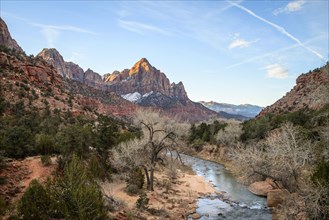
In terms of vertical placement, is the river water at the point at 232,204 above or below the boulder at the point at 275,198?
below

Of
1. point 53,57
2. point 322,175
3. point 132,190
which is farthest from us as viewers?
point 53,57

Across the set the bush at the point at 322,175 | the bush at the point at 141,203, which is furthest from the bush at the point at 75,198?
the bush at the point at 322,175

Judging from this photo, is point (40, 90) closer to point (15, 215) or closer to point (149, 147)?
point (149, 147)

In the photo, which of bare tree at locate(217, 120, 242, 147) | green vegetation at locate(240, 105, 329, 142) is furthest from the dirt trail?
bare tree at locate(217, 120, 242, 147)

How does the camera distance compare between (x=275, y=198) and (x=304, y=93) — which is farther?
(x=304, y=93)

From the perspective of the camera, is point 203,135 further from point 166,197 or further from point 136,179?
point 166,197

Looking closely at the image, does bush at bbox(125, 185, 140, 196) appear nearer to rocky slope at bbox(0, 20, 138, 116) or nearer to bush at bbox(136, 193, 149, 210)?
bush at bbox(136, 193, 149, 210)

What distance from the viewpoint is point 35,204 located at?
14.8 meters

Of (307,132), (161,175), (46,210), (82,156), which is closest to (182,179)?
(161,175)

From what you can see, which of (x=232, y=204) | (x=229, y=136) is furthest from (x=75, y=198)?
(x=229, y=136)

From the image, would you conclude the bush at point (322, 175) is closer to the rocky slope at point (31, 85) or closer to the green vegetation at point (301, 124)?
the green vegetation at point (301, 124)

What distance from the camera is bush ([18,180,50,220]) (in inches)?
570

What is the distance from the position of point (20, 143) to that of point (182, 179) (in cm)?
1889

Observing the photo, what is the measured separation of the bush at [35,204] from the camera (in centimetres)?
1447
